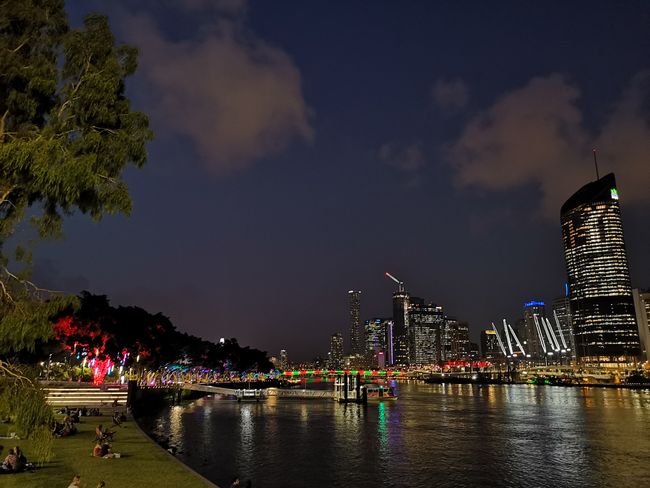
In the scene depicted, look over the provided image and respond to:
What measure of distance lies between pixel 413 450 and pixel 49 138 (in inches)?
1570

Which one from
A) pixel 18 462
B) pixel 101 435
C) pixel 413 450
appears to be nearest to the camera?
pixel 18 462

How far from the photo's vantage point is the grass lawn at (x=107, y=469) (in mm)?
21078

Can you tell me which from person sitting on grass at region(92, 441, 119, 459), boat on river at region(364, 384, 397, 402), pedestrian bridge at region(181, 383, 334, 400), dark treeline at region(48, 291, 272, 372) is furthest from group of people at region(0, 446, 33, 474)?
boat on river at region(364, 384, 397, 402)

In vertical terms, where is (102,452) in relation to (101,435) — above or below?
below

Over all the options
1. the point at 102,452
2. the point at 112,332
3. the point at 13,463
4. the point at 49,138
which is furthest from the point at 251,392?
the point at 49,138

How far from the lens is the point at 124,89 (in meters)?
13.8

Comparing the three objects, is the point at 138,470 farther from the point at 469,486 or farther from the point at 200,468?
the point at 469,486

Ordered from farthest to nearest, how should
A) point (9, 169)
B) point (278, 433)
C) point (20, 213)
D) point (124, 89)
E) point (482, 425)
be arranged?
1. point (482, 425)
2. point (278, 433)
3. point (124, 89)
4. point (20, 213)
5. point (9, 169)

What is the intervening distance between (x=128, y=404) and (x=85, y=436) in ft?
83.2

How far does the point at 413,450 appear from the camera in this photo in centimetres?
4253

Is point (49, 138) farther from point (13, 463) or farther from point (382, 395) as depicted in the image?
point (382, 395)

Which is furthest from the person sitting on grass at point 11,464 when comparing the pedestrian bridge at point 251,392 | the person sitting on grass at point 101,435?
the pedestrian bridge at point 251,392

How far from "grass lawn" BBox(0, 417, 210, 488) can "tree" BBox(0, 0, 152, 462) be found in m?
7.19

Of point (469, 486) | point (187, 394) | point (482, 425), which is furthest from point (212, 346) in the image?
point (469, 486)
